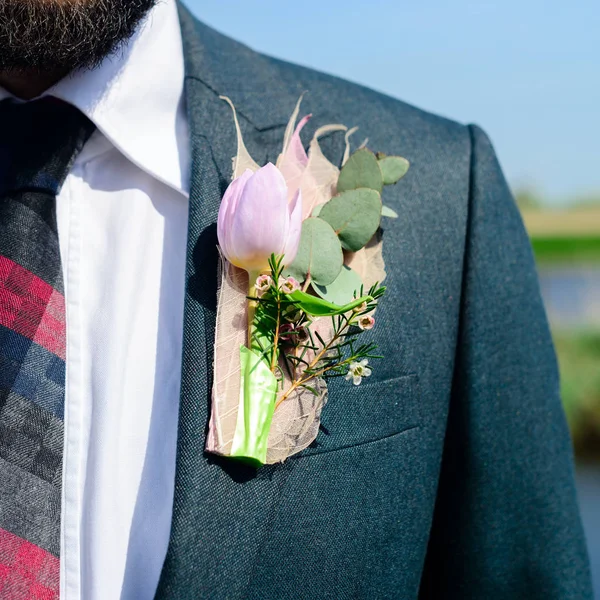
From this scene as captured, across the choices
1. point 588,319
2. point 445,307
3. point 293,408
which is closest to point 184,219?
point 293,408

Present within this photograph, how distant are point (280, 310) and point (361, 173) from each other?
11.1 inches

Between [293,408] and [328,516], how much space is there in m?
0.19

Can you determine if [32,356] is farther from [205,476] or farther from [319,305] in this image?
[319,305]

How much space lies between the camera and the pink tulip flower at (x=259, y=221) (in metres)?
0.91

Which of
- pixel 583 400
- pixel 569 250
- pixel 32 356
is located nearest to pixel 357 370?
pixel 32 356

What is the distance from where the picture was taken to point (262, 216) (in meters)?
0.91

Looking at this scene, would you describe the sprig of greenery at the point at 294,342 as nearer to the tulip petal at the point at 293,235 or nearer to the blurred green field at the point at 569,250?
the tulip petal at the point at 293,235

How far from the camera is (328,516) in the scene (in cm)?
107

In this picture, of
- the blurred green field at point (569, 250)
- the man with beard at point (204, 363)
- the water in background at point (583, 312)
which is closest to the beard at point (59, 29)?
the man with beard at point (204, 363)

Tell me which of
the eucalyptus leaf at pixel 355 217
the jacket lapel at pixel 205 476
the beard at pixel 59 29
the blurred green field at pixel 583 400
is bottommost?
the jacket lapel at pixel 205 476

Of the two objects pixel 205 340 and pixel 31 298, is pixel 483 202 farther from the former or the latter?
pixel 31 298

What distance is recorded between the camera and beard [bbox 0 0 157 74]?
1.02m

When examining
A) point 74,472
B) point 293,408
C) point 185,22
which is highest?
point 185,22

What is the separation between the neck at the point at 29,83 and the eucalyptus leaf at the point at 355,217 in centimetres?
50
